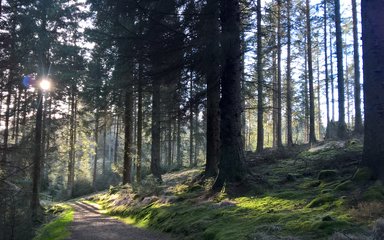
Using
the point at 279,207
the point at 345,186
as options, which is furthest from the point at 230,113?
the point at 345,186

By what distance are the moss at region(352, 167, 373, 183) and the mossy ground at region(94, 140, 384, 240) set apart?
9 centimetres

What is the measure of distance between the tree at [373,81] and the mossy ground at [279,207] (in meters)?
0.72

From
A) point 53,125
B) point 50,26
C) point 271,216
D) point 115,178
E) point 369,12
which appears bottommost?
point 115,178

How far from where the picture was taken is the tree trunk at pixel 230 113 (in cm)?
1115

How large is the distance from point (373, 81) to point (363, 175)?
6.59 feet

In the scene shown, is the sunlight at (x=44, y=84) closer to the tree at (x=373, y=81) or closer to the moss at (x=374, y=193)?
the tree at (x=373, y=81)

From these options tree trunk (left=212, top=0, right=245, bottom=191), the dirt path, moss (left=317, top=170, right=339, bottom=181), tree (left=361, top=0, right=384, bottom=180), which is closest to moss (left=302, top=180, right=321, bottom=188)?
moss (left=317, top=170, right=339, bottom=181)

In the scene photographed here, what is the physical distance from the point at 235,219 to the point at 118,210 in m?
8.98

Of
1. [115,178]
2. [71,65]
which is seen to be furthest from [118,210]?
[115,178]

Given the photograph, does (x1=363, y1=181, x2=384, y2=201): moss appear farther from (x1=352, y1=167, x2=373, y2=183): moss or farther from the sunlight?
the sunlight

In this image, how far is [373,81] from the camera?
7.94 m

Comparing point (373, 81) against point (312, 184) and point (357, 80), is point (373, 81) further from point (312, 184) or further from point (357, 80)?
point (357, 80)

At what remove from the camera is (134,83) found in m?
12.4

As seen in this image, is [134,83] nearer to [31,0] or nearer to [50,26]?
[31,0]
